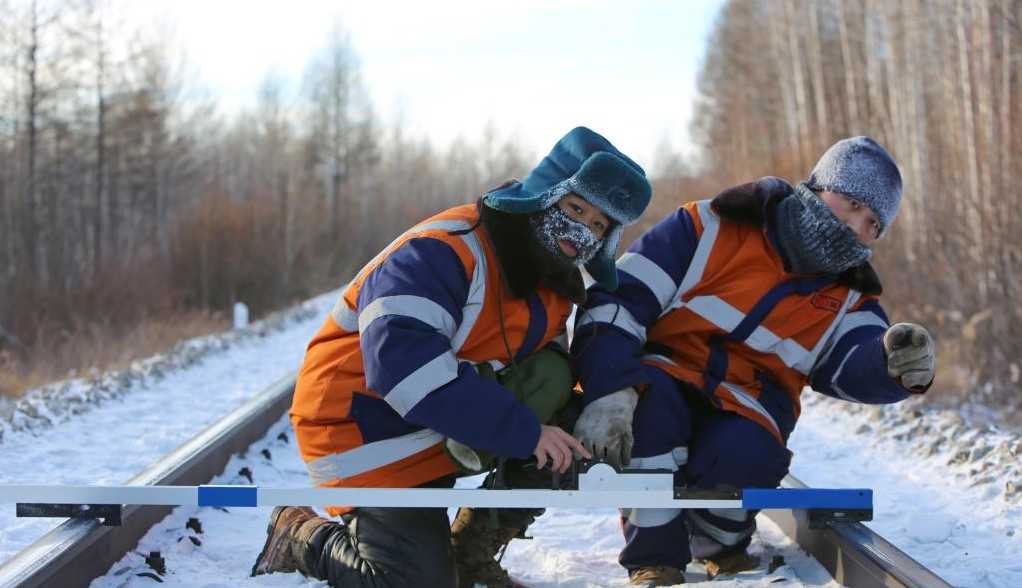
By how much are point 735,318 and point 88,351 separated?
418 inches

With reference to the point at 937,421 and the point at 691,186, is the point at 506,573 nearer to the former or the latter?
the point at 937,421

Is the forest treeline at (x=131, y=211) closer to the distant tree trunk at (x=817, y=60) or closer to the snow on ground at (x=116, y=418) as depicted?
the snow on ground at (x=116, y=418)

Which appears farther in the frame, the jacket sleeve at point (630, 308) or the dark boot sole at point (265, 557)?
the dark boot sole at point (265, 557)

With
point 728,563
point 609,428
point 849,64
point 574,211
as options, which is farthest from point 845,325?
point 849,64

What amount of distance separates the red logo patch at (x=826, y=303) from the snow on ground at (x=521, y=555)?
2.85 ft

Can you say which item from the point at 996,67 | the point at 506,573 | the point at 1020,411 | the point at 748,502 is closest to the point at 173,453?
the point at 506,573

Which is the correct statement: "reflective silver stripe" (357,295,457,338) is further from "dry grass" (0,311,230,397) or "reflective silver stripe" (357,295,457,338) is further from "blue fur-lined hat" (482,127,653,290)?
"dry grass" (0,311,230,397)

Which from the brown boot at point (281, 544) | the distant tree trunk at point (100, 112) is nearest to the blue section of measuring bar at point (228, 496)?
the brown boot at point (281, 544)

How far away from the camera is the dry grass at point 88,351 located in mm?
10297

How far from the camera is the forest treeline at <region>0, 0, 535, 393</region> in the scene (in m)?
16.4

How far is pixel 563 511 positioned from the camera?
4.41 meters

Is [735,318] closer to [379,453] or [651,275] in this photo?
[651,275]

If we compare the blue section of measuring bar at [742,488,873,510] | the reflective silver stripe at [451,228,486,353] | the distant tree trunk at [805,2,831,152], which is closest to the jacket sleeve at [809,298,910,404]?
the blue section of measuring bar at [742,488,873,510]

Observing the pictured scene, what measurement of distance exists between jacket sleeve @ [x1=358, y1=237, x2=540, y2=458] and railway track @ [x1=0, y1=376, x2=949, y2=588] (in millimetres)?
1015
